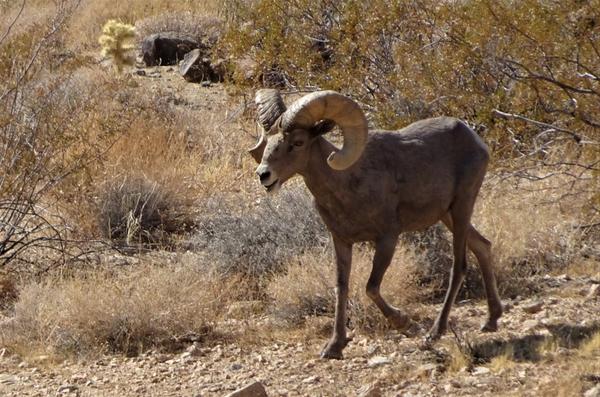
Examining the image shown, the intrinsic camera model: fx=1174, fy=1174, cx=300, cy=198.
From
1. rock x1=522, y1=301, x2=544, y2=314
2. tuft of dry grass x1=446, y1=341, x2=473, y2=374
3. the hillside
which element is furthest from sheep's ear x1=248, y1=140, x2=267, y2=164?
rock x1=522, y1=301, x2=544, y2=314

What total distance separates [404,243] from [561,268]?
4.82 feet

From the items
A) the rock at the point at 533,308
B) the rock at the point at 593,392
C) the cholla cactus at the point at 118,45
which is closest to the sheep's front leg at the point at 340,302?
the rock at the point at 533,308

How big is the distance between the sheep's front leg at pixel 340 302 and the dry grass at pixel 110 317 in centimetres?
144

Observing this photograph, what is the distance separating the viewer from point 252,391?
721 centimetres

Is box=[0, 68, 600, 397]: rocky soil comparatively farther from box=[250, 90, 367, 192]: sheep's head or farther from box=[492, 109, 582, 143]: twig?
box=[250, 90, 367, 192]: sheep's head

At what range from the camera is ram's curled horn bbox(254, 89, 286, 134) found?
8023 millimetres

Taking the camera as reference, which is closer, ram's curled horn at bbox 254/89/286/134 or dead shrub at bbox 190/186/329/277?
ram's curled horn at bbox 254/89/286/134

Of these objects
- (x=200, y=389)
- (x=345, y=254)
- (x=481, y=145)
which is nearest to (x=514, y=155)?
(x=481, y=145)

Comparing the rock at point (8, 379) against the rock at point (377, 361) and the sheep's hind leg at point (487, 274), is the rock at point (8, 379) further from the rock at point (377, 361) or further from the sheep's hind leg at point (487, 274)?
the sheep's hind leg at point (487, 274)

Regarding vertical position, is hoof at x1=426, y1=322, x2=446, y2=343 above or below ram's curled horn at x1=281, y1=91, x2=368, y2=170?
below

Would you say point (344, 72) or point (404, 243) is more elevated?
point (344, 72)

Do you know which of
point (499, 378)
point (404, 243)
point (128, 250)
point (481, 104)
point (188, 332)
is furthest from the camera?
point (128, 250)

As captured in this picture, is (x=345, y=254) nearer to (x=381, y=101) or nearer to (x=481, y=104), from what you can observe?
(x=481, y=104)

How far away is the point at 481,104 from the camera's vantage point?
11.0 m
